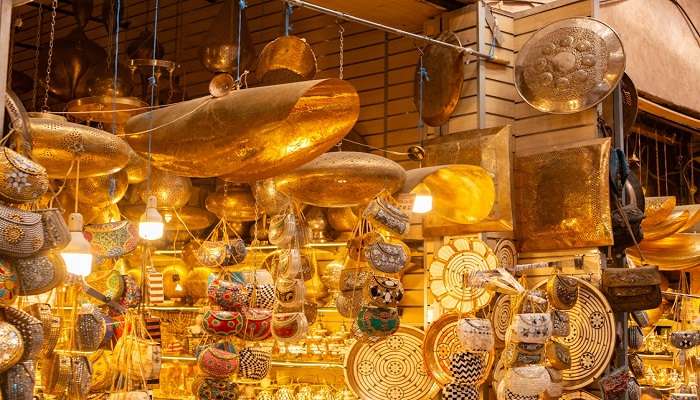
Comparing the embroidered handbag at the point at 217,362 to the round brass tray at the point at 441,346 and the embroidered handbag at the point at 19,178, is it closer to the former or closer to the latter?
the round brass tray at the point at 441,346

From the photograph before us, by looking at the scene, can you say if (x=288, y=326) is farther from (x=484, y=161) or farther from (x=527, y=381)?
(x=484, y=161)

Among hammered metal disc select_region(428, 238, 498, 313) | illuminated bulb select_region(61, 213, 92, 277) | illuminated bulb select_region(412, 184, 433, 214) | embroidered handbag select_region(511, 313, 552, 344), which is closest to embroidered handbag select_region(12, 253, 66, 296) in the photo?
illuminated bulb select_region(61, 213, 92, 277)

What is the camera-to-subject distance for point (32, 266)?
262 centimetres

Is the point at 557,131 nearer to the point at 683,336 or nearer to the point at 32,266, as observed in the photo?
the point at 683,336

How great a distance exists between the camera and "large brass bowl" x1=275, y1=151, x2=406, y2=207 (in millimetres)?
3854

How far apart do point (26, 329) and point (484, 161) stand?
3.09 metres

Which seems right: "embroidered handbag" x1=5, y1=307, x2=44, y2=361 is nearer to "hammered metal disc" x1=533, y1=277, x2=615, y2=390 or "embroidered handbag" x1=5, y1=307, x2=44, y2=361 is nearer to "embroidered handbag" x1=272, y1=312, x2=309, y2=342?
"embroidered handbag" x1=272, y1=312, x2=309, y2=342

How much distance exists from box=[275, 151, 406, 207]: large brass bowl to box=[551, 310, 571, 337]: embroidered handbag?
3.75 feet

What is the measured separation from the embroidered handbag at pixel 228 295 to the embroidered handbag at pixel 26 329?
1434 millimetres

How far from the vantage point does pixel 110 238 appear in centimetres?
390

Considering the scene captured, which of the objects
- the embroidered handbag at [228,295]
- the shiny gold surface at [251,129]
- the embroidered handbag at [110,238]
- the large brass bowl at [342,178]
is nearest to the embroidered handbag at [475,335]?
the large brass bowl at [342,178]

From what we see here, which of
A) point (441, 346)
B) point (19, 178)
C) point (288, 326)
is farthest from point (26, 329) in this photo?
point (441, 346)

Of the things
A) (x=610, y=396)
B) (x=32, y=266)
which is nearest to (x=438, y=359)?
(x=610, y=396)

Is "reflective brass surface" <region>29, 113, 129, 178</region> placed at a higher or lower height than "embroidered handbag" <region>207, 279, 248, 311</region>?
higher
